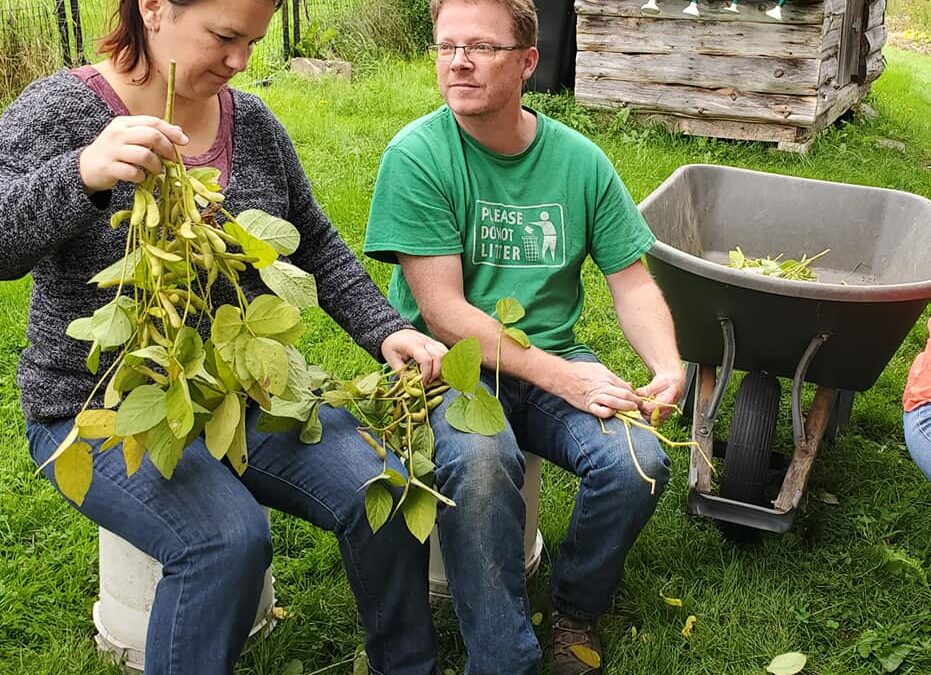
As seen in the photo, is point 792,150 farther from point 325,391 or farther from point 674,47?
point 325,391

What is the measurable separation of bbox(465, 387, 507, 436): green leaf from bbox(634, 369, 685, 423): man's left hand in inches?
16.6

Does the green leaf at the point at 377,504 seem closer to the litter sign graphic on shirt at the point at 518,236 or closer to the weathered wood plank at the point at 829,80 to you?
the litter sign graphic on shirt at the point at 518,236

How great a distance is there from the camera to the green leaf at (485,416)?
1.98 m

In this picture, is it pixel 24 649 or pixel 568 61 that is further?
pixel 568 61

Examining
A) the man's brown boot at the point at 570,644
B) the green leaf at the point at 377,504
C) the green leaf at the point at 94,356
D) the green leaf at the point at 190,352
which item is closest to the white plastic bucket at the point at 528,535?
the man's brown boot at the point at 570,644

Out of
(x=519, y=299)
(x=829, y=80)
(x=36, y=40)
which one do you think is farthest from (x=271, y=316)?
(x=829, y=80)

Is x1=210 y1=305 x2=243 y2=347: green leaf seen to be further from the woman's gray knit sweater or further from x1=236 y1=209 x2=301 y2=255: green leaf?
the woman's gray knit sweater

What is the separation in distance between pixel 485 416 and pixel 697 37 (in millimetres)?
4914

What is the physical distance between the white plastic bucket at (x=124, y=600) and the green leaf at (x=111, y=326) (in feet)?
1.93

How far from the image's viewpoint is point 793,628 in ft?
8.38

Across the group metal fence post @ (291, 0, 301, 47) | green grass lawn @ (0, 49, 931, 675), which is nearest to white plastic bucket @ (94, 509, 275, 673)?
green grass lawn @ (0, 49, 931, 675)

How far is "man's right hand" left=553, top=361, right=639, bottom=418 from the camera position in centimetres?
223

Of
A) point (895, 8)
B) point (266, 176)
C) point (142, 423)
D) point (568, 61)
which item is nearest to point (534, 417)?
point (266, 176)

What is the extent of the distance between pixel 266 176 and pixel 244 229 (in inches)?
15.7
